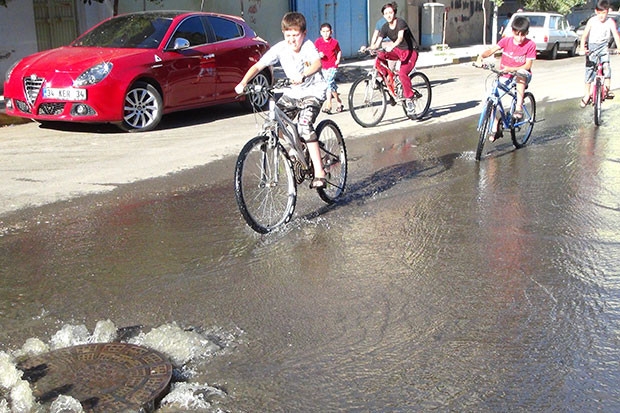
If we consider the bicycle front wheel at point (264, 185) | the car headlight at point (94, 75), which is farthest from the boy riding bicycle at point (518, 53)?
the car headlight at point (94, 75)

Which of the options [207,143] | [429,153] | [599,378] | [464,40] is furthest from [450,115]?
[464,40]

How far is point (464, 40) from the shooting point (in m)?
34.1

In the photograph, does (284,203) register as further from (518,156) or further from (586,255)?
(518,156)

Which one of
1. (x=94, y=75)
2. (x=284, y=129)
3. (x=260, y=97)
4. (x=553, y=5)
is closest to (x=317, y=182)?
(x=284, y=129)

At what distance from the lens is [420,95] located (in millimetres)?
12867

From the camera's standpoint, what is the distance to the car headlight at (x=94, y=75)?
36.2 feet

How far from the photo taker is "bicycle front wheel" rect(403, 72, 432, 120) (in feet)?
42.3

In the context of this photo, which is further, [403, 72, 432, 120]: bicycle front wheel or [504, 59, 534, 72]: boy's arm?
[403, 72, 432, 120]: bicycle front wheel

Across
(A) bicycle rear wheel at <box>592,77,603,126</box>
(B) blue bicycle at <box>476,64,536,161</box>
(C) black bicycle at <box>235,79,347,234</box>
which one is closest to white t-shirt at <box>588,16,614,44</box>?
(A) bicycle rear wheel at <box>592,77,603,126</box>

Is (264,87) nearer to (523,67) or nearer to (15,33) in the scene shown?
(523,67)

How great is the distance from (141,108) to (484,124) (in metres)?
5.33

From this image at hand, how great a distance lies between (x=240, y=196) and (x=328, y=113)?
7570mm

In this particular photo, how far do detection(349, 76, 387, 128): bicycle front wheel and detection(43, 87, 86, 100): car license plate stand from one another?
412cm

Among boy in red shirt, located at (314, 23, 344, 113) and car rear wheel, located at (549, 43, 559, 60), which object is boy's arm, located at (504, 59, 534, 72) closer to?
boy in red shirt, located at (314, 23, 344, 113)
